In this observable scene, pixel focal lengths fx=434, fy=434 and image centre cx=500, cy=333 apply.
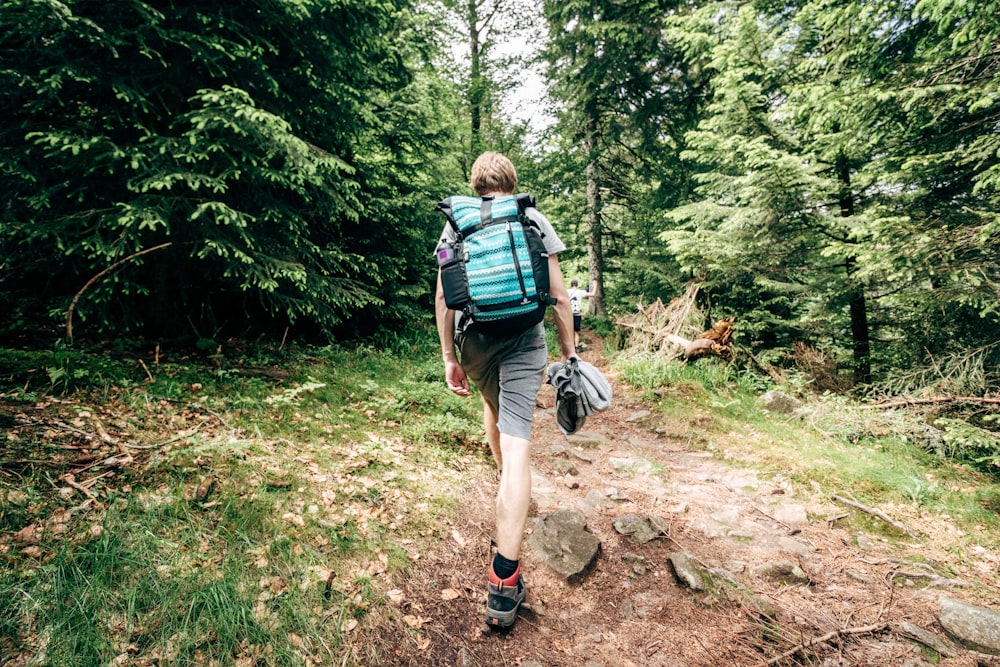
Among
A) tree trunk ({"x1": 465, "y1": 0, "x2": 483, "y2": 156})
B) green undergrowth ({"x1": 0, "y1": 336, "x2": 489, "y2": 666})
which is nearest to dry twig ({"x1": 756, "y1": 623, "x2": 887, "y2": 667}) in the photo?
green undergrowth ({"x1": 0, "y1": 336, "x2": 489, "y2": 666})

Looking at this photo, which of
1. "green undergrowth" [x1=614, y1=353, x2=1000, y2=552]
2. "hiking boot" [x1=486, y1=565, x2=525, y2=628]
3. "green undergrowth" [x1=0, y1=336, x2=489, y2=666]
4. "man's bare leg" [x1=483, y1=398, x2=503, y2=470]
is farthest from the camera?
"green undergrowth" [x1=614, y1=353, x2=1000, y2=552]

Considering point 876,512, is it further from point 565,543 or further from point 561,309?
point 561,309

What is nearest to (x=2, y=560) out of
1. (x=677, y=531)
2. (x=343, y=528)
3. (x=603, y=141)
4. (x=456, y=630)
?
(x=343, y=528)

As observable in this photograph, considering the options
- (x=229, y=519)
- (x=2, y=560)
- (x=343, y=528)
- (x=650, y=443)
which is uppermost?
(x=2, y=560)

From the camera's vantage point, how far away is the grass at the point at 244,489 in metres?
1.85

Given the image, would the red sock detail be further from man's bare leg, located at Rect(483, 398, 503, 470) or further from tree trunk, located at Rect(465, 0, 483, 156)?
tree trunk, located at Rect(465, 0, 483, 156)

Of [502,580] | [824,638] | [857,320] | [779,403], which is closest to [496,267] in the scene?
[502,580]

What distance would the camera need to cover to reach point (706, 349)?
762cm

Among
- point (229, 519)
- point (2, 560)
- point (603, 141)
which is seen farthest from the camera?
point (603, 141)

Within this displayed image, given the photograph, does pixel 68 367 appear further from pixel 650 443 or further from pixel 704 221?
pixel 704 221

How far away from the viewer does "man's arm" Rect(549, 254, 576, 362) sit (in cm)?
252

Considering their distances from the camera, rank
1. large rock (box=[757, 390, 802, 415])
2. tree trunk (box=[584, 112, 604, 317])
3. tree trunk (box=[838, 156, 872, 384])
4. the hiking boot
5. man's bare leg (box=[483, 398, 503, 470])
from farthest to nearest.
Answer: tree trunk (box=[584, 112, 604, 317]), tree trunk (box=[838, 156, 872, 384]), large rock (box=[757, 390, 802, 415]), man's bare leg (box=[483, 398, 503, 470]), the hiking boot

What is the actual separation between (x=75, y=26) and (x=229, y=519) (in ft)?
13.0

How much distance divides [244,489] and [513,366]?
6.08 feet
